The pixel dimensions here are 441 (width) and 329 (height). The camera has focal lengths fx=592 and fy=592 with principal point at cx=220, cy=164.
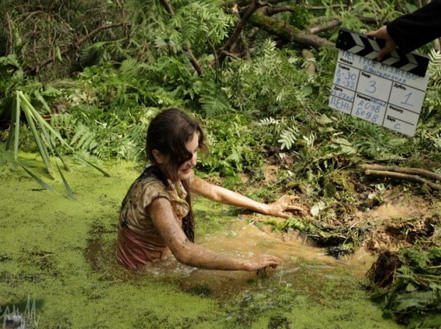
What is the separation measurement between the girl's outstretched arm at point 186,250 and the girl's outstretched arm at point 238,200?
63cm

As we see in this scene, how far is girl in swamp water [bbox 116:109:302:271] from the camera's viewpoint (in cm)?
293

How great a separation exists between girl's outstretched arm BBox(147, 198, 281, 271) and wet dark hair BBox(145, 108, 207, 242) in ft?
0.63

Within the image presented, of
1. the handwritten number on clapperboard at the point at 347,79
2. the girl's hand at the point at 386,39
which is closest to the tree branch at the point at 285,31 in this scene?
the handwritten number on clapperboard at the point at 347,79

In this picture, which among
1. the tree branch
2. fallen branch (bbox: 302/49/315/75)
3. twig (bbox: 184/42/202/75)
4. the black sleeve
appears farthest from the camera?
the tree branch

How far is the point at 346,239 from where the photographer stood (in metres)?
3.77

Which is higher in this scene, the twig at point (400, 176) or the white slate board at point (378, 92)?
the white slate board at point (378, 92)

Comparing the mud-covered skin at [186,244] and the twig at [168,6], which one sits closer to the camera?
the mud-covered skin at [186,244]

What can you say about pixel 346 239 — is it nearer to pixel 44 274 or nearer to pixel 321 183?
pixel 321 183

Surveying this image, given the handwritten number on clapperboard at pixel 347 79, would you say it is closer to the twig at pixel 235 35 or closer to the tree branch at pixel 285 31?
the twig at pixel 235 35

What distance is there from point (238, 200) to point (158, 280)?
2.89 feet

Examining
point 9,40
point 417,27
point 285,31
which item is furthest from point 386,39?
point 9,40

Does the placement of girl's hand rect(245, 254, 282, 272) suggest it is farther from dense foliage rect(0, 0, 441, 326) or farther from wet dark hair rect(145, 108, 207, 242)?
dense foliage rect(0, 0, 441, 326)

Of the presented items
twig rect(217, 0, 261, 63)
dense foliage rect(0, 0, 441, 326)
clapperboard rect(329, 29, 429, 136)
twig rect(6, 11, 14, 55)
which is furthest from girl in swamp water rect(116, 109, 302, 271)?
twig rect(6, 11, 14, 55)

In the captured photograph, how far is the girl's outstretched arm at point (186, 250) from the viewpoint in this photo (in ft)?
9.55
